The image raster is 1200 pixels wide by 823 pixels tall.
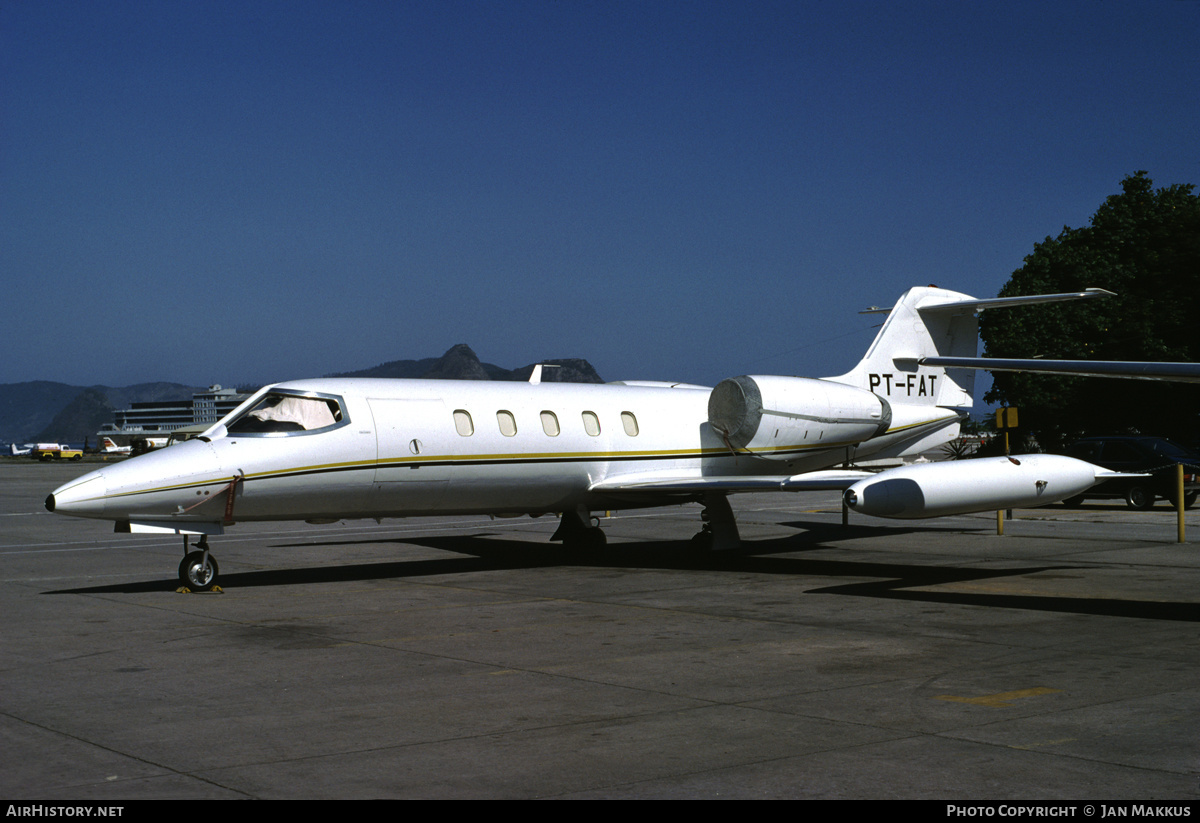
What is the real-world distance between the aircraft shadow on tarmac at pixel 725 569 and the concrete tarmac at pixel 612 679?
99mm

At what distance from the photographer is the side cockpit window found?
45.8ft

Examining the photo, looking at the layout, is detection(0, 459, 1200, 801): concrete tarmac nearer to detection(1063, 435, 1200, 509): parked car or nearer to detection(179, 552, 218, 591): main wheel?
detection(179, 552, 218, 591): main wheel

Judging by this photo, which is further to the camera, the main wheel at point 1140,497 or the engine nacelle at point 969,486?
the main wheel at point 1140,497

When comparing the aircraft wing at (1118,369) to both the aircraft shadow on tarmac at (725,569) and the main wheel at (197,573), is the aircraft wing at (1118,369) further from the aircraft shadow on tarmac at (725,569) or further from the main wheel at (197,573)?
the main wheel at (197,573)

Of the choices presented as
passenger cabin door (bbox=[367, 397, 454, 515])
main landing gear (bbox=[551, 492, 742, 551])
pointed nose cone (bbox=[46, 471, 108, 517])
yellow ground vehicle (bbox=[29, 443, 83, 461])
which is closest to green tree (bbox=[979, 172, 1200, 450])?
main landing gear (bbox=[551, 492, 742, 551])

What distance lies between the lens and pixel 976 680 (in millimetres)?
8148

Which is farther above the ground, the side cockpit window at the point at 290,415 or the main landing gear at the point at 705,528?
the side cockpit window at the point at 290,415

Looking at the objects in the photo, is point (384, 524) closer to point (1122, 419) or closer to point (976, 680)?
point (976, 680)

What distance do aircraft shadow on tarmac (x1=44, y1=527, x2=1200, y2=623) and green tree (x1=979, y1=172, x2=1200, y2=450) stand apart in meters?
29.7

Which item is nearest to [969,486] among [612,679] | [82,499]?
[612,679]

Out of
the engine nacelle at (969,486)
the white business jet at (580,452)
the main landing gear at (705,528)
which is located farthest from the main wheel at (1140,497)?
the engine nacelle at (969,486)

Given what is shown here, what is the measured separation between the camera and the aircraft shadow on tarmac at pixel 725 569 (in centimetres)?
1209
